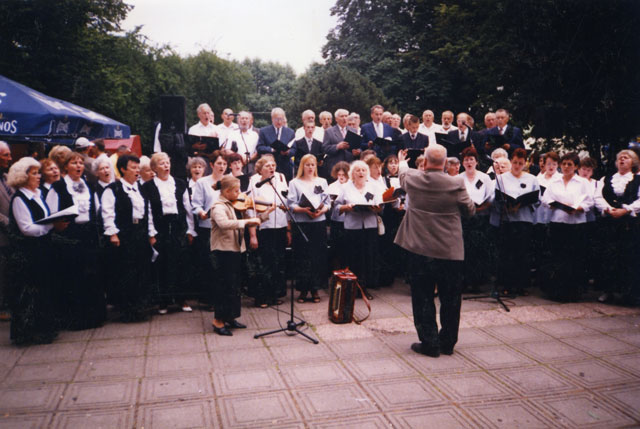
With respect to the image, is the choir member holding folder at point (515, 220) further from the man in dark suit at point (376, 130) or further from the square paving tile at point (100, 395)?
the square paving tile at point (100, 395)

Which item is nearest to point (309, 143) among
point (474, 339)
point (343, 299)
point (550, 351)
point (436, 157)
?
point (343, 299)

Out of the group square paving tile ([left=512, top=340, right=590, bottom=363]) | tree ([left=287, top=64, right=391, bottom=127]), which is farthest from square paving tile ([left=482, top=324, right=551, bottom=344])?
tree ([left=287, top=64, right=391, bottom=127])

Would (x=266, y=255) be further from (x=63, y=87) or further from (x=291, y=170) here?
(x=63, y=87)

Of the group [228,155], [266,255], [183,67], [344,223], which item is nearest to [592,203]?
[344,223]

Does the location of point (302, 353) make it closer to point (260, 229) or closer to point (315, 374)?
point (315, 374)

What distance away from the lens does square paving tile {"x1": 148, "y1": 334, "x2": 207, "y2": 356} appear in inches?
219

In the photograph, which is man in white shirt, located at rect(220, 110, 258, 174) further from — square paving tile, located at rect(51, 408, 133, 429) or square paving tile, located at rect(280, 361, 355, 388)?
square paving tile, located at rect(51, 408, 133, 429)

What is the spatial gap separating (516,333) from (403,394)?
7.67 feet

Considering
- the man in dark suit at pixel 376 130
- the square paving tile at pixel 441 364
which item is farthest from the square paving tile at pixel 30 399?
the man in dark suit at pixel 376 130

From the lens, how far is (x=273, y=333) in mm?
6117

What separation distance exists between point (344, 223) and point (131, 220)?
308 cm

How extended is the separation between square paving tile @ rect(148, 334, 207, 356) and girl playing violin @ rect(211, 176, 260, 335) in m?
0.32

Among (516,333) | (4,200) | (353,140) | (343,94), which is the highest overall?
(343,94)

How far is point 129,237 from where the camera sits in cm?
645
